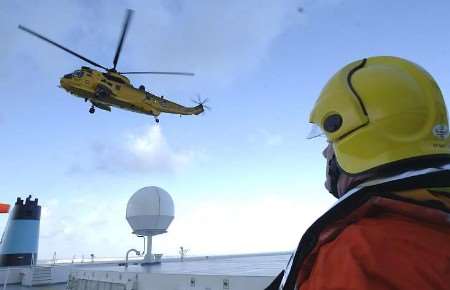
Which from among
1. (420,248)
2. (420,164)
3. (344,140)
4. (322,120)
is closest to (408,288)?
(420,248)

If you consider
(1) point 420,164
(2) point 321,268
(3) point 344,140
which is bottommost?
(2) point 321,268

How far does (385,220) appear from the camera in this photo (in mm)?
1431

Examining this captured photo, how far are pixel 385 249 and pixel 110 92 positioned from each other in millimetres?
24816

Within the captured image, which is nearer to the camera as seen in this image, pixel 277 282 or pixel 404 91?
pixel 404 91

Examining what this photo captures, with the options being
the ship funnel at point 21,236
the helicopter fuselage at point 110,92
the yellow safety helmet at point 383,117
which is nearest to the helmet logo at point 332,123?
the yellow safety helmet at point 383,117

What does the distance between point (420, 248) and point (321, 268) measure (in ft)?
1.14

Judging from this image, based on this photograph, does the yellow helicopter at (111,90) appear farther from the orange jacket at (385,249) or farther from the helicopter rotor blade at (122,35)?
the orange jacket at (385,249)

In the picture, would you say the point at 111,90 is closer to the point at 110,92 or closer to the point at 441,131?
the point at 110,92

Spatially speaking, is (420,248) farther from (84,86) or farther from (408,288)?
(84,86)

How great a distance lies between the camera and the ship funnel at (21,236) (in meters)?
23.4

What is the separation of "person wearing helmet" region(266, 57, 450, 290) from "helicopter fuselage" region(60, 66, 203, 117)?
23.5 metres

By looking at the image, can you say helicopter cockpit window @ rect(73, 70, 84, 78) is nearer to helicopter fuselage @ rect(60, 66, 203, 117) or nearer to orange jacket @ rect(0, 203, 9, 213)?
helicopter fuselage @ rect(60, 66, 203, 117)

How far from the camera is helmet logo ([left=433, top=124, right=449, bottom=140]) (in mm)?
1811

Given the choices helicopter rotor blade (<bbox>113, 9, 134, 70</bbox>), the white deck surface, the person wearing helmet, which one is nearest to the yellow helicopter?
helicopter rotor blade (<bbox>113, 9, 134, 70</bbox>)
